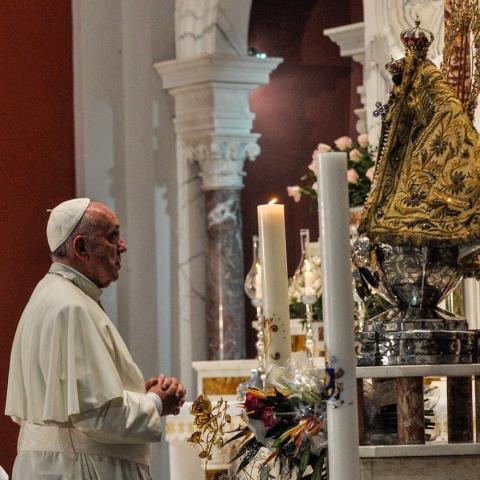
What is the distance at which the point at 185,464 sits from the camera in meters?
4.36

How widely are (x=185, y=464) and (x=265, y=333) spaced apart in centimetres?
145

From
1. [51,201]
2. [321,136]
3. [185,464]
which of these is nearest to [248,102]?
[321,136]

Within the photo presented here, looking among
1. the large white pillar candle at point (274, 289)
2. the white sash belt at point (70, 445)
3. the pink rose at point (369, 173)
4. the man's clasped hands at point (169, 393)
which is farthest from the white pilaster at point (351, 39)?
the large white pillar candle at point (274, 289)

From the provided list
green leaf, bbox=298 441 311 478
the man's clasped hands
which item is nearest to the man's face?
the man's clasped hands

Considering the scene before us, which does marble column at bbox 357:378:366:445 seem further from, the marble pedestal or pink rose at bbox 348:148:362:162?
pink rose at bbox 348:148:362:162

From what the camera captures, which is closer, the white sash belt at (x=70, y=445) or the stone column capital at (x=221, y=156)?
the white sash belt at (x=70, y=445)

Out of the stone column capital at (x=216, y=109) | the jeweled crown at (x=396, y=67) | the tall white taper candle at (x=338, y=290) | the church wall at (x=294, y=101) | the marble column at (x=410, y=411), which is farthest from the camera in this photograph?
the church wall at (x=294, y=101)

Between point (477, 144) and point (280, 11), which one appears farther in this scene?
point (280, 11)

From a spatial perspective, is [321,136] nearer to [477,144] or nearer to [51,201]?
[51,201]

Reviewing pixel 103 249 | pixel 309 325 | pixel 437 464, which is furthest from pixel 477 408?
pixel 309 325

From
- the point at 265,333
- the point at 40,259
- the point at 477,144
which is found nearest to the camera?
the point at 477,144

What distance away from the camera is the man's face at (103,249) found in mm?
4234

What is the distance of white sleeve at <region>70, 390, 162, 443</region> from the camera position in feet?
12.7

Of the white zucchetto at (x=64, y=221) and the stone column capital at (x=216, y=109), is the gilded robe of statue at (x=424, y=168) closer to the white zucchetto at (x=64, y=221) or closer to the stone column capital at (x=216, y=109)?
the white zucchetto at (x=64, y=221)
